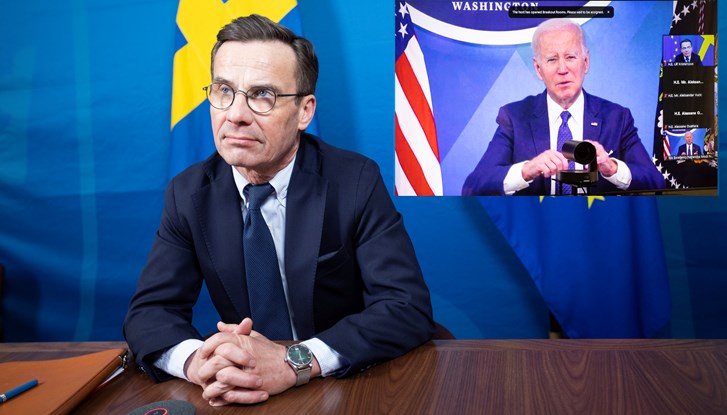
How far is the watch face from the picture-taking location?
122 centimetres

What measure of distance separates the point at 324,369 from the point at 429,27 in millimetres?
2121

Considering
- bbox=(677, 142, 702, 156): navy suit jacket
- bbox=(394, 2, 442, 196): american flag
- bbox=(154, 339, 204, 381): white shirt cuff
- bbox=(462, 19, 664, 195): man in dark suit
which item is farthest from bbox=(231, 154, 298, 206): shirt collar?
bbox=(677, 142, 702, 156): navy suit jacket

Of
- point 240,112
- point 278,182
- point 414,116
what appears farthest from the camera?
point 414,116

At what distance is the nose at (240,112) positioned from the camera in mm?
1668

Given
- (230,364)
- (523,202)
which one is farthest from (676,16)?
(230,364)

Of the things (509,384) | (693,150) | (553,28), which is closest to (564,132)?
(553,28)

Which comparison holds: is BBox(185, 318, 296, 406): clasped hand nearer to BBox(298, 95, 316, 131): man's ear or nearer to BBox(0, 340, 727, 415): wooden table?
BBox(0, 340, 727, 415): wooden table

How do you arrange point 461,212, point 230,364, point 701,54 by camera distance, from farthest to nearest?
point 461,212 < point 701,54 < point 230,364

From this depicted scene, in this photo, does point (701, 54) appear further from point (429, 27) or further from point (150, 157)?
point (150, 157)

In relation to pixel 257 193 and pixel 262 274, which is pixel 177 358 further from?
pixel 257 193

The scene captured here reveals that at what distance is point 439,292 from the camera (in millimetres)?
3252

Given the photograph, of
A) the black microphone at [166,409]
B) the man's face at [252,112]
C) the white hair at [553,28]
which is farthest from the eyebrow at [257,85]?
the white hair at [553,28]

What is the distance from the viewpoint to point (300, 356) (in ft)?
4.05

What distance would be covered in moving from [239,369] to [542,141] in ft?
6.95
